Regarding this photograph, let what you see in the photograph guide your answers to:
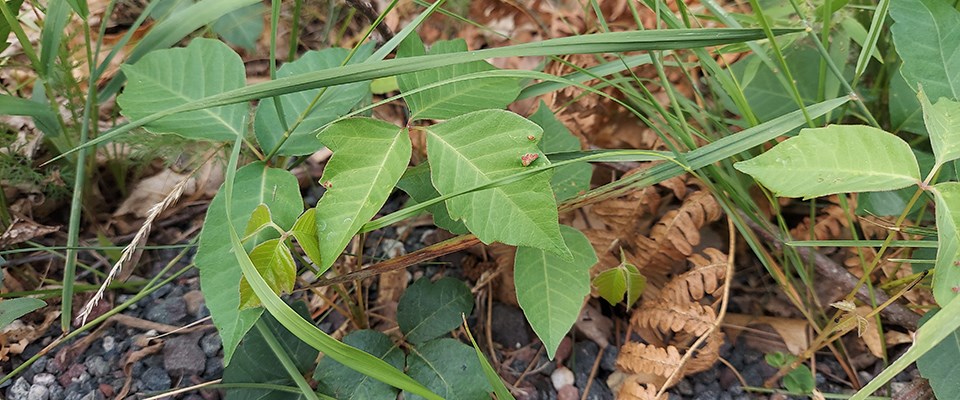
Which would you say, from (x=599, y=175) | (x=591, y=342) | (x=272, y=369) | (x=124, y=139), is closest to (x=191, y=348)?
(x=272, y=369)

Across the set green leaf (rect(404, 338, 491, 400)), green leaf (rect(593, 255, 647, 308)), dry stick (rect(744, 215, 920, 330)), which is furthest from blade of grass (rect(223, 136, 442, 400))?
dry stick (rect(744, 215, 920, 330))

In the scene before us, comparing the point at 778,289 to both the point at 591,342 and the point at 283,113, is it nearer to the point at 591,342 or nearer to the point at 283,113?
the point at 591,342

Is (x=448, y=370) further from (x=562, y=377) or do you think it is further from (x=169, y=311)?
(x=169, y=311)

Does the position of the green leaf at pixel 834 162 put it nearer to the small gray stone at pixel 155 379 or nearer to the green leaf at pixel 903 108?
the green leaf at pixel 903 108

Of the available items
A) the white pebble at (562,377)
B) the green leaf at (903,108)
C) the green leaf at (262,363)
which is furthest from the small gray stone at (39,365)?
the green leaf at (903,108)

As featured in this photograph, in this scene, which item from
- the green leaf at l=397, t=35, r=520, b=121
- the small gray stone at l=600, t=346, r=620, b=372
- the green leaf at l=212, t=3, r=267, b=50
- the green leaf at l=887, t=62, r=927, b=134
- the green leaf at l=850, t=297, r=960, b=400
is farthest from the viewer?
the green leaf at l=212, t=3, r=267, b=50

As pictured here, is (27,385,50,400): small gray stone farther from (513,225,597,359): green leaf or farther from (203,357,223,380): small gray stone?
(513,225,597,359): green leaf
